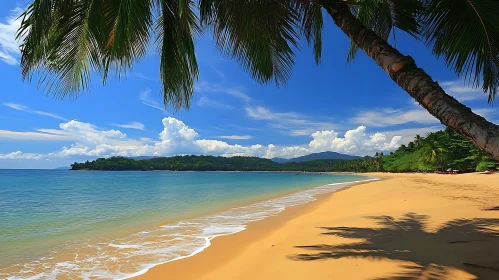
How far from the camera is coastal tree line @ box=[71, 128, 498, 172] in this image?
4806 cm

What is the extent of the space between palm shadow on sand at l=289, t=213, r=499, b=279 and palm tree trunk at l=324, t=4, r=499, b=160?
6.39ft

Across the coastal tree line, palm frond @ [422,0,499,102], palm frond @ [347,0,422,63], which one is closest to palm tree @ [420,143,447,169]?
the coastal tree line

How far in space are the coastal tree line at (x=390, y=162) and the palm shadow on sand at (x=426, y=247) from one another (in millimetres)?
1304

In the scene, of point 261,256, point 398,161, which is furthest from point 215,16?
point 398,161

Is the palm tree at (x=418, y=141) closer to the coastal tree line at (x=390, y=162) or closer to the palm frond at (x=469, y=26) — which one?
the coastal tree line at (x=390, y=162)

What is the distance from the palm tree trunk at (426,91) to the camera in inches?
80.8

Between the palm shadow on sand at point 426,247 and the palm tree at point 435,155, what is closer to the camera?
the palm shadow on sand at point 426,247

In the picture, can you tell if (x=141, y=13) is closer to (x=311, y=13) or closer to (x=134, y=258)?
(x=311, y=13)

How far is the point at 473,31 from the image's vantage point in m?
2.97

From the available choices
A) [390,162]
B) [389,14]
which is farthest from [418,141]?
[389,14]

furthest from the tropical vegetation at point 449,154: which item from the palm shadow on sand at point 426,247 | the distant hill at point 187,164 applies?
the distant hill at point 187,164

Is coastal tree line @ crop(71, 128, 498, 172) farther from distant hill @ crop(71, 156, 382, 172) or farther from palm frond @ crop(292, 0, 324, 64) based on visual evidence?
palm frond @ crop(292, 0, 324, 64)

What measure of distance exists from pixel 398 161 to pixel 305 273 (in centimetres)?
8154

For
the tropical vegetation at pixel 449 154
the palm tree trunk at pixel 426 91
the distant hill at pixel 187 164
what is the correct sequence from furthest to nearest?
the distant hill at pixel 187 164, the tropical vegetation at pixel 449 154, the palm tree trunk at pixel 426 91
